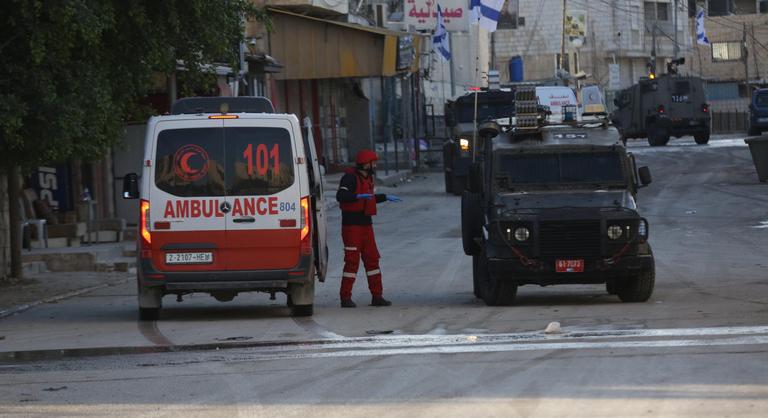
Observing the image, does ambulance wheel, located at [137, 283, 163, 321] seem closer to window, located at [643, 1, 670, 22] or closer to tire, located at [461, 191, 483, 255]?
tire, located at [461, 191, 483, 255]

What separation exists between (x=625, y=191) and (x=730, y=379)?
243 inches

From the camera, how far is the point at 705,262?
815 inches

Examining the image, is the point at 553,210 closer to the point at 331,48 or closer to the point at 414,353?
the point at 414,353

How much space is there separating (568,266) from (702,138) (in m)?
41.1

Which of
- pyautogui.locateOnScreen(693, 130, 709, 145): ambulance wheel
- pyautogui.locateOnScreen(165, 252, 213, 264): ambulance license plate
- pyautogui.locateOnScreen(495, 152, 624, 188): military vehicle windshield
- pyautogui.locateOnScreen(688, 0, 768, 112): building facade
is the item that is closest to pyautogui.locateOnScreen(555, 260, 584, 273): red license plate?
pyautogui.locateOnScreen(495, 152, 624, 188): military vehicle windshield

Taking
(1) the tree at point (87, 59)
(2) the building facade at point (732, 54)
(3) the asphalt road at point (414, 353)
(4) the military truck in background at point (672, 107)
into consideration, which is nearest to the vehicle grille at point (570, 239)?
(3) the asphalt road at point (414, 353)

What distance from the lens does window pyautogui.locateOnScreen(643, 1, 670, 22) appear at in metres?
88.8

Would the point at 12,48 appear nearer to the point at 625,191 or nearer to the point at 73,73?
the point at 73,73

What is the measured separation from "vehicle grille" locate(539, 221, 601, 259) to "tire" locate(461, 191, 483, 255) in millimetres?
1575

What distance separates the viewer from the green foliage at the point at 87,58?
1520 cm

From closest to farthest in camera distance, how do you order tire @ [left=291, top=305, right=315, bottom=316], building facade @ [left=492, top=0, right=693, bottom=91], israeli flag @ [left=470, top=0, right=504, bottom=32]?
tire @ [left=291, top=305, right=315, bottom=316] < israeli flag @ [left=470, top=0, right=504, bottom=32] < building facade @ [left=492, top=0, right=693, bottom=91]

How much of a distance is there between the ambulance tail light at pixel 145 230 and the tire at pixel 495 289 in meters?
3.57

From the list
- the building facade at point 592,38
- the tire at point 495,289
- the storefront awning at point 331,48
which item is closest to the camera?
the tire at point 495,289

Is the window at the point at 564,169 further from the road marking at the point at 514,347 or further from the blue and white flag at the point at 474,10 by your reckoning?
the blue and white flag at the point at 474,10
